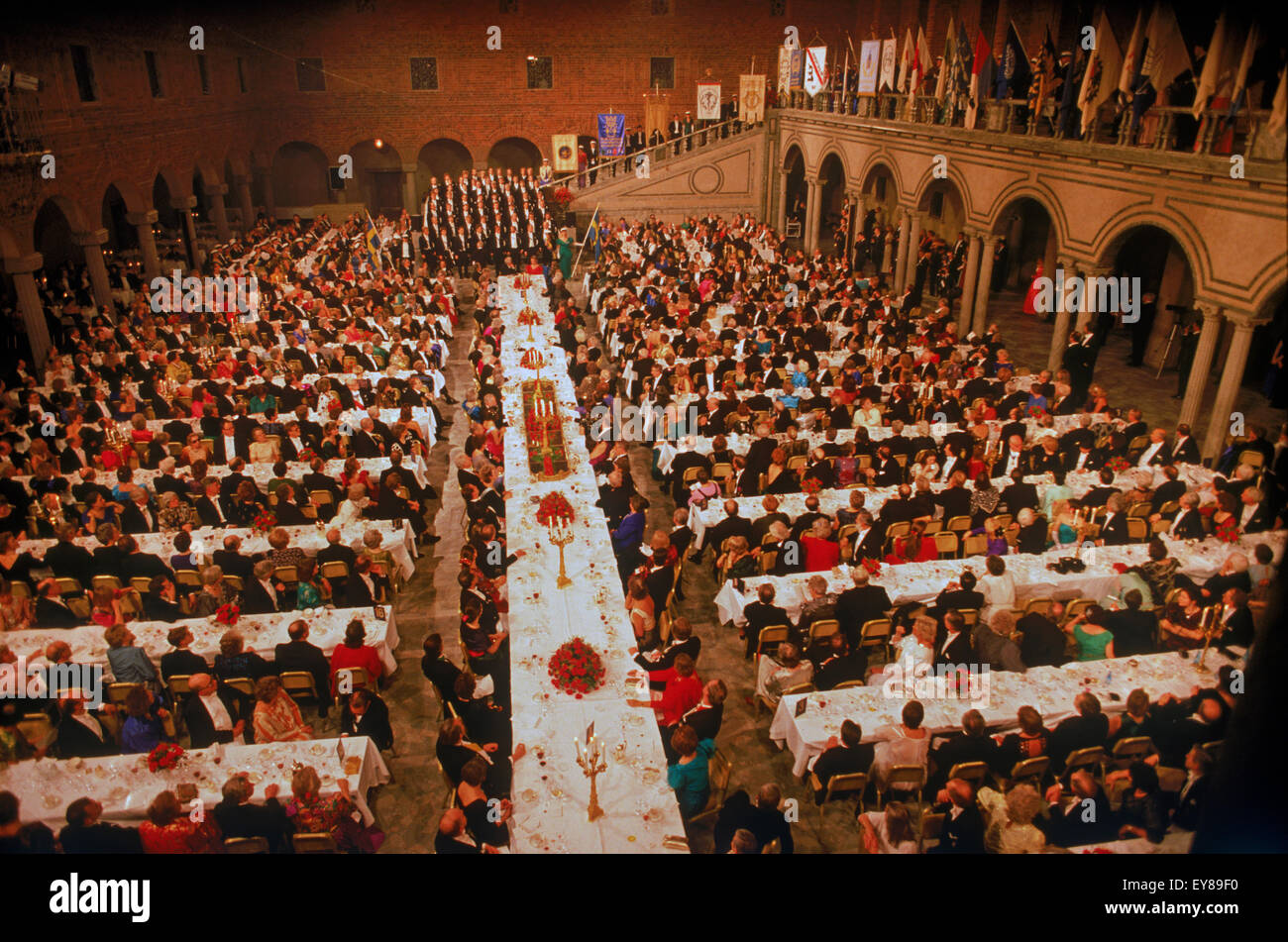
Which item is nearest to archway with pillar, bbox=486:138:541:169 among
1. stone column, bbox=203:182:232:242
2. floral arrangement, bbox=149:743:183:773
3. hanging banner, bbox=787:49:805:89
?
stone column, bbox=203:182:232:242

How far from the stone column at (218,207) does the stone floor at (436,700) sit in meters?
21.1

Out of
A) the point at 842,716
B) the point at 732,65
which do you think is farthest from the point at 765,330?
the point at 732,65

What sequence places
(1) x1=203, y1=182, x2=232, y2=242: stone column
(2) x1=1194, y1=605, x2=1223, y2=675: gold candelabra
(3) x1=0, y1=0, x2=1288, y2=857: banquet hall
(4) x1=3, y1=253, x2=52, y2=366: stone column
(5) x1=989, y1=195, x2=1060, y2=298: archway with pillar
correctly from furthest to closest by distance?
(1) x1=203, y1=182, x2=232, y2=242: stone column, (5) x1=989, y1=195, x2=1060, y2=298: archway with pillar, (4) x1=3, y1=253, x2=52, y2=366: stone column, (2) x1=1194, y1=605, x2=1223, y2=675: gold candelabra, (3) x1=0, y1=0, x2=1288, y2=857: banquet hall

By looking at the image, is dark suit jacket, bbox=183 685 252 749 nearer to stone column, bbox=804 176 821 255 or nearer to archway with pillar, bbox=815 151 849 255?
stone column, bbox=804 176 821 255

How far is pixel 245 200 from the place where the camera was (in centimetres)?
3338

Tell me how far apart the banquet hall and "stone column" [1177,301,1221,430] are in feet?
0.68

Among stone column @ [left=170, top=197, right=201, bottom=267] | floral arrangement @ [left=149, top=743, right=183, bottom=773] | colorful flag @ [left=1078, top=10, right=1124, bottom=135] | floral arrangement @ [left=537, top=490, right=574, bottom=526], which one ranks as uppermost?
colorful flag @ [left=1078, top=10, right=1124, bottom=135]

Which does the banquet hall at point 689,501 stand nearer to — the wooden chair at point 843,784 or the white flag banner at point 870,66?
the wooden chair at point 843,784

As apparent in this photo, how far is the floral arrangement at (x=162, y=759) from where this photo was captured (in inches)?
253

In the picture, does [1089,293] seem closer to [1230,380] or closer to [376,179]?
[1230,380]

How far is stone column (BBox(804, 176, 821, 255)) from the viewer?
1096 inches
